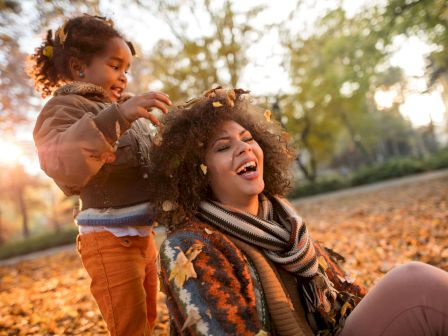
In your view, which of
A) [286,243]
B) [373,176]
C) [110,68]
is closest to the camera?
[286,243]

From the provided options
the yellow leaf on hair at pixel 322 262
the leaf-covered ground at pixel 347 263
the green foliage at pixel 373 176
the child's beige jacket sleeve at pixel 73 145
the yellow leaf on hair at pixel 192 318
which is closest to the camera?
the yellow leaf on hair at pixel 192 318

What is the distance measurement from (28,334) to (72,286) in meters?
2.48

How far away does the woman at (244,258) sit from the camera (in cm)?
150

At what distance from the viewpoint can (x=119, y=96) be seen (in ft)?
7.86

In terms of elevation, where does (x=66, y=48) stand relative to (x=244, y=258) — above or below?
above

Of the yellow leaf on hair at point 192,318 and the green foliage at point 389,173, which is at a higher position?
the yellow leaf on hair at point 192,318

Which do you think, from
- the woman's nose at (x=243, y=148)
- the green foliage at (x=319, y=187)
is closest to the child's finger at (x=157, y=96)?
the woman's nose at (x=243, y=148)

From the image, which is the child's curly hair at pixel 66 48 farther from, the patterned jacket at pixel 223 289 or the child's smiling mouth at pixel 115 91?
the patterned jacket at pixel 223 289

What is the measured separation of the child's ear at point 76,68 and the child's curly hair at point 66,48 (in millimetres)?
20

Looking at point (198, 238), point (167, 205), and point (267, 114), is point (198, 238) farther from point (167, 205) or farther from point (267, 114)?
point (267, 114)

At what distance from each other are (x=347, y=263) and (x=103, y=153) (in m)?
4.21

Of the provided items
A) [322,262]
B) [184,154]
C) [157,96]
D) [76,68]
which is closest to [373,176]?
[322,262]

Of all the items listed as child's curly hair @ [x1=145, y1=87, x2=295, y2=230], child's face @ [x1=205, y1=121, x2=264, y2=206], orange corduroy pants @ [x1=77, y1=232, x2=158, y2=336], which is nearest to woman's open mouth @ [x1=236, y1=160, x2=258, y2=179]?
child's face @ [x1=205, y1=121, x2=264, y2=206]

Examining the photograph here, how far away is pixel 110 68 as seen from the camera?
2.24m
